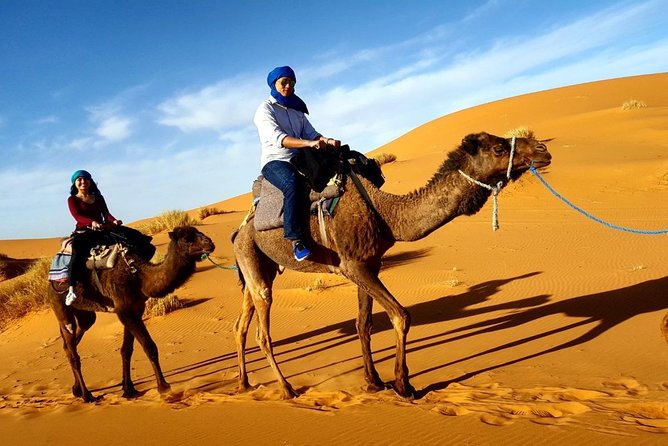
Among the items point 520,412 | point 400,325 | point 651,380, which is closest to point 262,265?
point 400,325

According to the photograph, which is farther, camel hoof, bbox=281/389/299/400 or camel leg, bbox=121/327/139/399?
camel leg, bbox=121/327/139/399

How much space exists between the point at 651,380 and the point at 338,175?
4038 mm

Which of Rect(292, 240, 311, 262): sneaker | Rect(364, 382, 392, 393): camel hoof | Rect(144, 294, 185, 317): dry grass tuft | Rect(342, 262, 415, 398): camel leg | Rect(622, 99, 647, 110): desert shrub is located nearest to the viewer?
Rect(342, 262, 415, 398): camel leg

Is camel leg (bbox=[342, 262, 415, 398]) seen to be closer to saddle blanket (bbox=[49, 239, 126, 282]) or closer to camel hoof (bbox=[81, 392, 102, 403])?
saddle blanket (bbox=[49, 239, 126, 282])

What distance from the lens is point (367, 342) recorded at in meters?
6.23

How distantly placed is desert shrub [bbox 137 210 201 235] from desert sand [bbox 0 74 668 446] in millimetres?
5166

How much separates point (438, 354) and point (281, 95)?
14.1ft

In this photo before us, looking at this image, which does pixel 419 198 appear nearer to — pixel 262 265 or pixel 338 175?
pixel 338 175

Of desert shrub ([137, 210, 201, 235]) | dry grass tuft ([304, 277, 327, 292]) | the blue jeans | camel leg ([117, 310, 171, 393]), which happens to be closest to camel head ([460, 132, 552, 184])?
the blue jeans

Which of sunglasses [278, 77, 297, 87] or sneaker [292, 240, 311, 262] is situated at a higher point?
sunglasses [278, 77, 297, 87]

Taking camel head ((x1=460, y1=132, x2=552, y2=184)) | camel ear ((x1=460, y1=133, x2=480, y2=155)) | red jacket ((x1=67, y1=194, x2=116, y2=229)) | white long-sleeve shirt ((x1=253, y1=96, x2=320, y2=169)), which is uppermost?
white long-sleeve shirt ((x1=253, y1=96, x2=320, y2=169))

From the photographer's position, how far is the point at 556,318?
336 inches

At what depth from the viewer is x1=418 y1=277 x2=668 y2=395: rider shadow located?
292 inches

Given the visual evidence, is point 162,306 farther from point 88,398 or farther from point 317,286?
point 88,398
